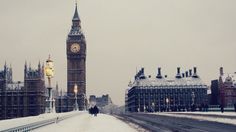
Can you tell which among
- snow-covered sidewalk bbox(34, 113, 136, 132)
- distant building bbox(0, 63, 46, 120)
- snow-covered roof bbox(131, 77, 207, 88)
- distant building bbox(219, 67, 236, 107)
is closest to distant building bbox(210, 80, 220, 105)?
distant building bbox(219, 67, 236, 107)

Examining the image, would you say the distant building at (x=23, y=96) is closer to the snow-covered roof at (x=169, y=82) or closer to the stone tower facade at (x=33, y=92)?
the stone tower facade at (x=33, y=92)

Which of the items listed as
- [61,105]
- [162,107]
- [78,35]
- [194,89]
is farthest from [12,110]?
[194,89]

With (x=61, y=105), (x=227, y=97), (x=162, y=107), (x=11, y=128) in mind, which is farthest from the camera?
(x=162, y=107)

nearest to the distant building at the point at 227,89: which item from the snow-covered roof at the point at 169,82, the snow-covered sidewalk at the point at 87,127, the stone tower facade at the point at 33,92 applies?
the snow-covered roof at the point at 169,82

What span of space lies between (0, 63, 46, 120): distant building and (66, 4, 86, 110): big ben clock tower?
27039 millimetres

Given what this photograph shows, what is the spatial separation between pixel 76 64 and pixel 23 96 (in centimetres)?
3859

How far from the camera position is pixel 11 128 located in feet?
71.8

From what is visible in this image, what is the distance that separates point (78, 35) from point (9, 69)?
46382 millimetres

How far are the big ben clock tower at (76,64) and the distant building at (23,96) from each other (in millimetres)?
27039

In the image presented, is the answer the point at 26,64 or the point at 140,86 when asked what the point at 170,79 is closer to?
the point at 140,86

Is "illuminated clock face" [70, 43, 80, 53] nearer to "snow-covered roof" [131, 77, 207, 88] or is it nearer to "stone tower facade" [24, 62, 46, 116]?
"snow-covered roof" [131, 77, 207, 88]

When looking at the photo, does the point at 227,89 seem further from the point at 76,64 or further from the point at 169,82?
the point at 76,64

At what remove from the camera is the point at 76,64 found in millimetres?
182000

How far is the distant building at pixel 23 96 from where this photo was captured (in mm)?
146250
